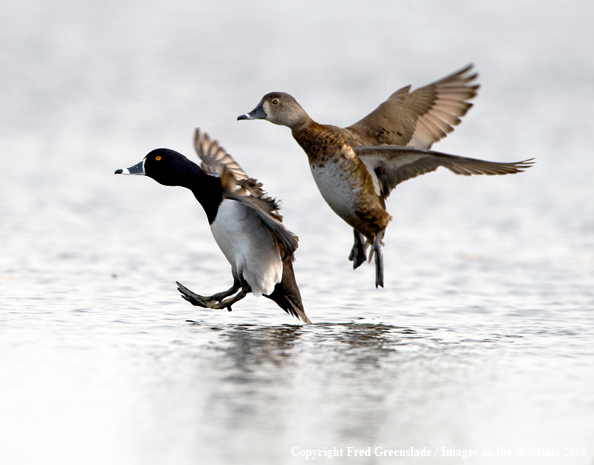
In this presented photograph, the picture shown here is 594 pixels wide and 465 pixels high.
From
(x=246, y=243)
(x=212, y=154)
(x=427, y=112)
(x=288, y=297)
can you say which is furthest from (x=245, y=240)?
(x=427, y=112)

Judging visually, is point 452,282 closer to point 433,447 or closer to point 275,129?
point 433,447

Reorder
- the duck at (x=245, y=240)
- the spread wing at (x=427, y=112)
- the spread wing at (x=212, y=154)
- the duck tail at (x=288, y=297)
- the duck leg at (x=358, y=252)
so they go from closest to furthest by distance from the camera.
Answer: the duck at (x=245, y=240)
the duck tail at (x=288, y=297)
the duck leg at (x=358, y=252)
the spread wing at (x=427, y=112)
the spread wing at (x=212, y=154)

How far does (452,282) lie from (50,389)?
14.0 ft

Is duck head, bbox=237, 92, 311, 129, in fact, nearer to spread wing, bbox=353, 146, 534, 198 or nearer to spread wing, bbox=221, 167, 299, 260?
spread wing, bbox=353, 146, 534, 198

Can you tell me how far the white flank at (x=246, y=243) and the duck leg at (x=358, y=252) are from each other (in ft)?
4.60

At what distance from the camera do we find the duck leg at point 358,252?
758 cm

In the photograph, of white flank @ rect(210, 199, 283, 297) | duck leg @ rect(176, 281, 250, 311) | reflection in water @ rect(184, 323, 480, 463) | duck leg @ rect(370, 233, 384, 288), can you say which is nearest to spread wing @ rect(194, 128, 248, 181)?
duck leg @ rect(370, 233, 384, 288)

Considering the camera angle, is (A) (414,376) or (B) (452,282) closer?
(A) (414,376)

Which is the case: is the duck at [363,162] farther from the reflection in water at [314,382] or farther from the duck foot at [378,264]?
the reflection in water at [314,382]

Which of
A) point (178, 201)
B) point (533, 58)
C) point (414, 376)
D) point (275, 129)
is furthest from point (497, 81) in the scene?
point (414, 376)

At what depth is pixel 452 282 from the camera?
7.84 metres

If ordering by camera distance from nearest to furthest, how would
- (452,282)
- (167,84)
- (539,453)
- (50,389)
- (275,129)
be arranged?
(539,453)
(50,389)
(452,282)
(275,129)
(167,84)

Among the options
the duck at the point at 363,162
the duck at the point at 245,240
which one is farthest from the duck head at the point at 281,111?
the duck at the point at 245,240

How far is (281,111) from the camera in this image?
23.2 ft
